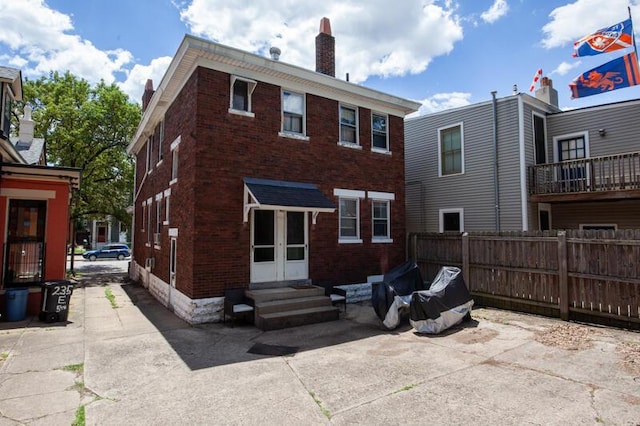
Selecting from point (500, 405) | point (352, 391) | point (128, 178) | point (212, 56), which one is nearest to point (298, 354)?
point (352, 391)

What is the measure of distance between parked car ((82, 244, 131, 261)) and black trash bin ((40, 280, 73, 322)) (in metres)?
29.4

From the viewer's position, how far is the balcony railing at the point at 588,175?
11970 millimetres

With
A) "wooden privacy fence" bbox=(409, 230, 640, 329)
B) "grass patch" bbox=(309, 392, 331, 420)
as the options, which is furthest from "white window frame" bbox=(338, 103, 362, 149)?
"grass patch" bbox=(309, 392, 331, 420)

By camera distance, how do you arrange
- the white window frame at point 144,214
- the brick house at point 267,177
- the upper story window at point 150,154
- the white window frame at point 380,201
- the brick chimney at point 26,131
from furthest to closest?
the white window frame at point 144,214 < the upper story window at point 150,154 < the brick chimney at point 26,131 < the white window frame at point 380,201 < the brick house at point 267,177

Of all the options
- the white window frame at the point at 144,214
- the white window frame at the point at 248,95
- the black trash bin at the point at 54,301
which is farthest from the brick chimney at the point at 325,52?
the white window frame at the point at 144,214

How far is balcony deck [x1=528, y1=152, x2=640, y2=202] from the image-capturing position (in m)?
11.9

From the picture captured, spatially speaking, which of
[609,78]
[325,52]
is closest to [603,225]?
[609,78]

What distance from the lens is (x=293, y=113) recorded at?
36.0 ft

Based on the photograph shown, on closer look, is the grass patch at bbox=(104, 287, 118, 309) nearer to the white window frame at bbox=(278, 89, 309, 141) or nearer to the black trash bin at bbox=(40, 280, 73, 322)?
the black trash bin at bbox=(40, 280, 73, 322)

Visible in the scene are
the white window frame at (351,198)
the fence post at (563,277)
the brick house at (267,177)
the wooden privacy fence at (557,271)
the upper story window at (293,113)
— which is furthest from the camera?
the white window frame at (351,198)

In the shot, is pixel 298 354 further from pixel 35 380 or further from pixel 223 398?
pixel 35 380

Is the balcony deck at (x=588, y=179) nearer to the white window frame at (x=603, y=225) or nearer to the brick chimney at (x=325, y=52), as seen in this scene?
the white window frame at (x=603, y=225)

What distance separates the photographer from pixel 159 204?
1404 cm

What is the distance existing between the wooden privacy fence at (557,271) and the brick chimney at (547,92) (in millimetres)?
9868
